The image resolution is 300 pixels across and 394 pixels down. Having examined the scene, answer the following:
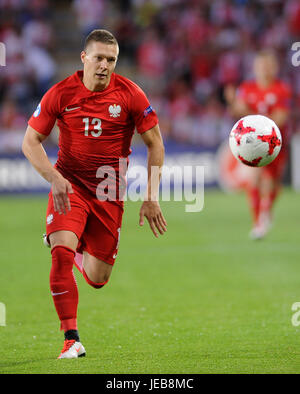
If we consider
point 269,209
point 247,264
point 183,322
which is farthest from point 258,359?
point 269,209

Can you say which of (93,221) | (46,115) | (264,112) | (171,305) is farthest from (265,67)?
(46,115)

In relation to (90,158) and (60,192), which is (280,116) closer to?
(90,158)

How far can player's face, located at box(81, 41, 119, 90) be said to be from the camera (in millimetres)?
5820

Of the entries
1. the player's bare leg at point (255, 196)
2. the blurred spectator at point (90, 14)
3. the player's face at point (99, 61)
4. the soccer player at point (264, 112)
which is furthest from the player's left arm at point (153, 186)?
the blurred spectator at point (90, 14)

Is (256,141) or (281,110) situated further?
(281,110)

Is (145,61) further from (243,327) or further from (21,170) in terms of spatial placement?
(243,327)

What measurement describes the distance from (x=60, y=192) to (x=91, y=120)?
2.53ft

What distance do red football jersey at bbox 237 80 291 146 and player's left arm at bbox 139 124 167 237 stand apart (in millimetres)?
6495

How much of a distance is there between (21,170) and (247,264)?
9.64 m

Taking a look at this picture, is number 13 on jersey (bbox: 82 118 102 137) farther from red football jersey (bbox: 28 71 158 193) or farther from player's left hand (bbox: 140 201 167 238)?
player's left hand (bbox: 140 201 167 238)

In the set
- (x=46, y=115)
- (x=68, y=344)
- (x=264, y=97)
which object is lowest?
(x=68, y=344)

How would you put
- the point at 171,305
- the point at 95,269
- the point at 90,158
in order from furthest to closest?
the point at 171,305
the point at 95,269
the point at 90,158

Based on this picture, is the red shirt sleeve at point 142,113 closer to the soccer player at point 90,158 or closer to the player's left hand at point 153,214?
the soccer player at point 90,158

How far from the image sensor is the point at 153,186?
583 centimetres
